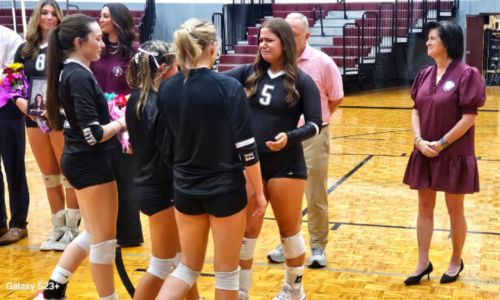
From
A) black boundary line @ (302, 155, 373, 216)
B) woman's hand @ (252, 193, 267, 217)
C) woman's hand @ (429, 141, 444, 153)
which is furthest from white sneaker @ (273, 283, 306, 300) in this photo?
black boundary line @ (302, 155, 373, 216)

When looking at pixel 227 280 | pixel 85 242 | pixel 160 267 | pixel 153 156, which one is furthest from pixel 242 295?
pixel 153 156

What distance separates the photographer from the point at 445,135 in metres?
3.93

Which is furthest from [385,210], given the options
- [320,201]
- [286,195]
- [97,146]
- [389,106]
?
[389,106]

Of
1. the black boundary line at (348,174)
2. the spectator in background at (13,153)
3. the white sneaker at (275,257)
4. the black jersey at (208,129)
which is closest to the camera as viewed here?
the black jersey at (208,129)

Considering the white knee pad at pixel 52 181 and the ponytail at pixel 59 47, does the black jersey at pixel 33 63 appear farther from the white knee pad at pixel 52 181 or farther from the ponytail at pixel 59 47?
the ponytail at pixel 59 47

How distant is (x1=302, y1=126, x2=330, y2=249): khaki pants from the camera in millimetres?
4348

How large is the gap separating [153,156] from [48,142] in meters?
1.84

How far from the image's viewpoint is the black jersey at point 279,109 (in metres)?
3.46

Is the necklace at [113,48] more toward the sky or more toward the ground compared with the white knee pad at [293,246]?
more toward the sky

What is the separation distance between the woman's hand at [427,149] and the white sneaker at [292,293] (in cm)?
104

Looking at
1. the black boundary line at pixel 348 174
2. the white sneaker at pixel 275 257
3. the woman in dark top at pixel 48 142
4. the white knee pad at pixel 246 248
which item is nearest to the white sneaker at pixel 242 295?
the white knee pad at pixel 246 248

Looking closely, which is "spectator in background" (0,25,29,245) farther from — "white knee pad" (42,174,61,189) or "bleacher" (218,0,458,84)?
"bleacher" (218,0,458,84)

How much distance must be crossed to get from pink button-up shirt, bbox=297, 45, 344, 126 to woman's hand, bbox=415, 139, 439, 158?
1.92ft

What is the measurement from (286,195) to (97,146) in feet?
3.12
